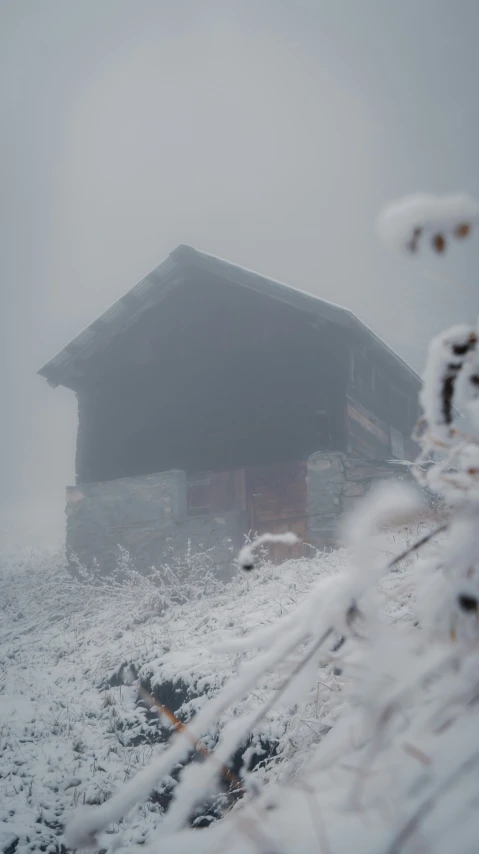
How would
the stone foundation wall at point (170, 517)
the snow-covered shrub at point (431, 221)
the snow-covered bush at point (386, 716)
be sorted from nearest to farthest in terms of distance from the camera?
the snow-covered bush at point (386, 716)
the snow-covered shrub at point (431, 221)
the stone foundation wall at point (170, 517)

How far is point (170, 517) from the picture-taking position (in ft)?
32.3

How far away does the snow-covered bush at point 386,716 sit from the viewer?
0.71 metres

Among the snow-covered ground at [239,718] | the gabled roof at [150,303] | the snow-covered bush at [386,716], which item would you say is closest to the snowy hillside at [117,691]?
the snow-covered ground at [239,718]

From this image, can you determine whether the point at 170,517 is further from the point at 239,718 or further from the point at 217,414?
the point at 239,718

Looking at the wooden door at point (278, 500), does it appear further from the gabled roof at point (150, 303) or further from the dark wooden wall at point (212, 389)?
the gabled roof at point (150, 303)

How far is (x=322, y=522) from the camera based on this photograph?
874 centimetres

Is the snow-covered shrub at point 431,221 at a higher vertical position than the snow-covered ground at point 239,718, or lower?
higher

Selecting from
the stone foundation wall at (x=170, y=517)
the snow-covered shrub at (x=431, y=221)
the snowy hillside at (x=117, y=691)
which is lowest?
the snowy hillside at (x=117, y=691)

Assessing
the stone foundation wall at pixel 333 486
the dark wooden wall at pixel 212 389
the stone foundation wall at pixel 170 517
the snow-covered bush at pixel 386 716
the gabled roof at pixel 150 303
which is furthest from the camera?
the gabled roof at pixel 150 303

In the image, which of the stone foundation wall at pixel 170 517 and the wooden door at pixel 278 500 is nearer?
the stone foundation wall at pixel 170 517

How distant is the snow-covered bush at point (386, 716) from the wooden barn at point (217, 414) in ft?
26.0

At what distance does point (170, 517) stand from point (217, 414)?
2145 mm

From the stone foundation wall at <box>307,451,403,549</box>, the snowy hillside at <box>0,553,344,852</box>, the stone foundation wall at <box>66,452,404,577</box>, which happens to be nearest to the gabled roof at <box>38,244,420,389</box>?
the stone foundation wall at <box>307,451,403,549</box>

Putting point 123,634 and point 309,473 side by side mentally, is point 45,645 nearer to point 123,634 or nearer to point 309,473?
point 123,634
